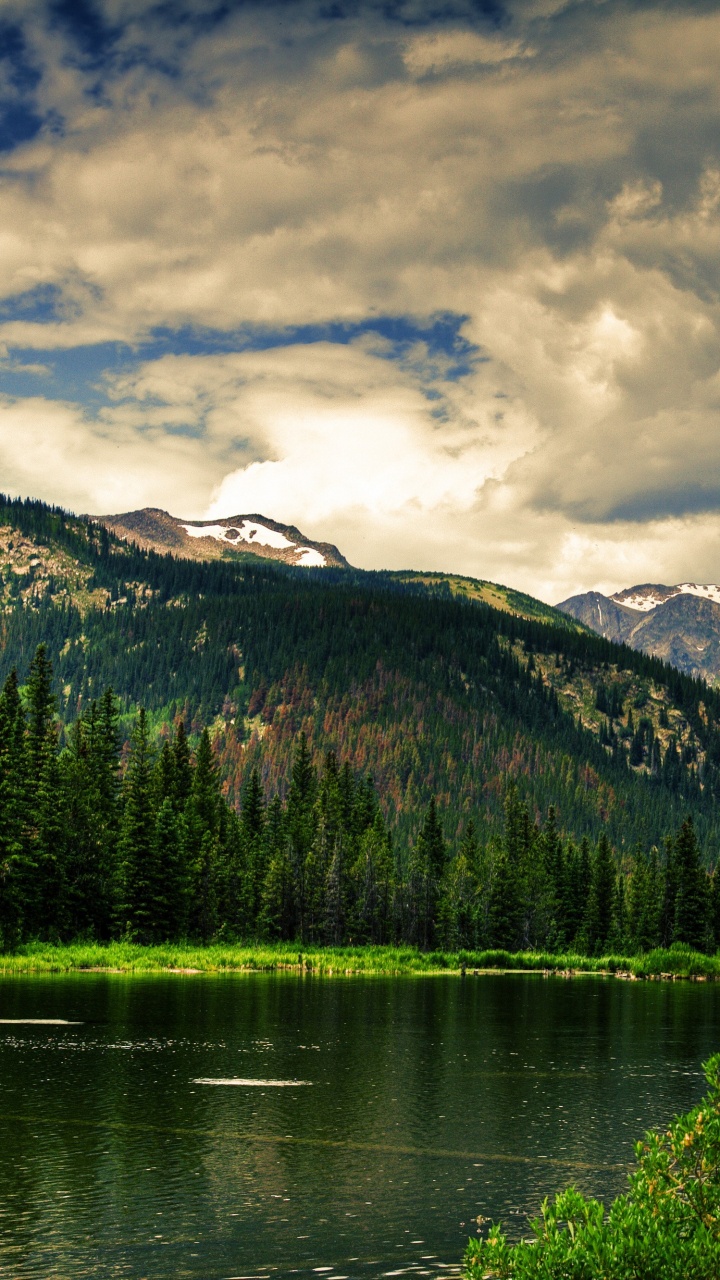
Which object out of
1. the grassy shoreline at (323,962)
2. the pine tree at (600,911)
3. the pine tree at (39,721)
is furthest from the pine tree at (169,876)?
the pine tree at (600,911)

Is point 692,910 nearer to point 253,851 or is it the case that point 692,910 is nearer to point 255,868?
point 255,868

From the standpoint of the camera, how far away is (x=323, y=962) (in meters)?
119

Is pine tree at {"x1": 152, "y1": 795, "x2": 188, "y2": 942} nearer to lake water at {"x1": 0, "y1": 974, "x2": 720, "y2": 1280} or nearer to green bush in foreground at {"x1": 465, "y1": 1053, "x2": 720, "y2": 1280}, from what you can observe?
lake water at {"x1": 0, "y1": 974, "x2": 720, "y2": 1280}

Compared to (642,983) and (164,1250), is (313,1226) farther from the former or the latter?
(642,983)

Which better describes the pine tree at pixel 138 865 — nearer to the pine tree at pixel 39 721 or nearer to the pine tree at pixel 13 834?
the pine tree at pixel 39 721

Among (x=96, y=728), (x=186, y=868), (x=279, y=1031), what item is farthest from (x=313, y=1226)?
(x=96, y=728)

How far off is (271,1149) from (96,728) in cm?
10038

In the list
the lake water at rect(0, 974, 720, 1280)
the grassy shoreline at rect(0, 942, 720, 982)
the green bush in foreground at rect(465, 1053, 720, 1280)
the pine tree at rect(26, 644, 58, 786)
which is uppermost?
the pine tree at rect(26, 644, 58, 786)

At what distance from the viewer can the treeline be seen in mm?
104812

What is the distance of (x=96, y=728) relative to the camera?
434ft

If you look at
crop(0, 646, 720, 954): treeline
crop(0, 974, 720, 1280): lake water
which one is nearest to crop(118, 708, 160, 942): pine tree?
crop(0, 646, 720, 954): treeline

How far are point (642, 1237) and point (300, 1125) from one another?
24673 mm

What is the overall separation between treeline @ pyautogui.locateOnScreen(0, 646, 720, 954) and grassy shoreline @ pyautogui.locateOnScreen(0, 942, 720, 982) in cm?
449

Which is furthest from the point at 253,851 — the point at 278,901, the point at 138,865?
the point at 138,865
